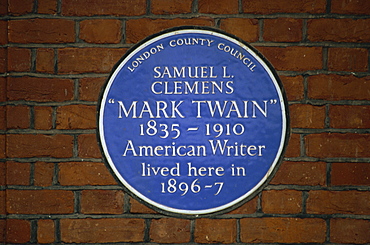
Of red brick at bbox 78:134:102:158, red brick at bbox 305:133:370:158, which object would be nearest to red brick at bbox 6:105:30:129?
red brick at bbox 78:134:102:158

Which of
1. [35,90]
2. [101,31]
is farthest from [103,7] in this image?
[35,90]

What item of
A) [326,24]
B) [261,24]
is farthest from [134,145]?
[326,24]

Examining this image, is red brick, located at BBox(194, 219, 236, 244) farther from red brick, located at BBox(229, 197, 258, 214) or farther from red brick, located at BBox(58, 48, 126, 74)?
red brick, located at BBox(58, 48, 126, 74)

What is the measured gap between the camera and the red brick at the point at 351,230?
4.78ft

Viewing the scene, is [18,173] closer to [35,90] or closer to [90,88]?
[35,90]

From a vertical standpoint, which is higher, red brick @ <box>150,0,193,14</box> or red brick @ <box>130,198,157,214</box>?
red brick @ <box>150,0,193,14</box>

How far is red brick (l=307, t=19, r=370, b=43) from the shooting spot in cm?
147

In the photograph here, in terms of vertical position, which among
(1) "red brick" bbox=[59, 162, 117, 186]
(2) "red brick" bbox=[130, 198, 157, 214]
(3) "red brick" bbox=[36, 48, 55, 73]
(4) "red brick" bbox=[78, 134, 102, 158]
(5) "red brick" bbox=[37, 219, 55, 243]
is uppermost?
(3) "red brick" bbox=[36, 48, 55, 73]

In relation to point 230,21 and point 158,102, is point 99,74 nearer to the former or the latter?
point 158,102

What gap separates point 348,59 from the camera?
1.47 meters

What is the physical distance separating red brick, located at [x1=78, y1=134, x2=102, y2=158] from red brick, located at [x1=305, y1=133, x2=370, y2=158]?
86cm

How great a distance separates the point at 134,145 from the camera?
1469 mm

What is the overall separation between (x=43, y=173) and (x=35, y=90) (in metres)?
0.34

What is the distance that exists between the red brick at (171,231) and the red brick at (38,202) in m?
0.36
